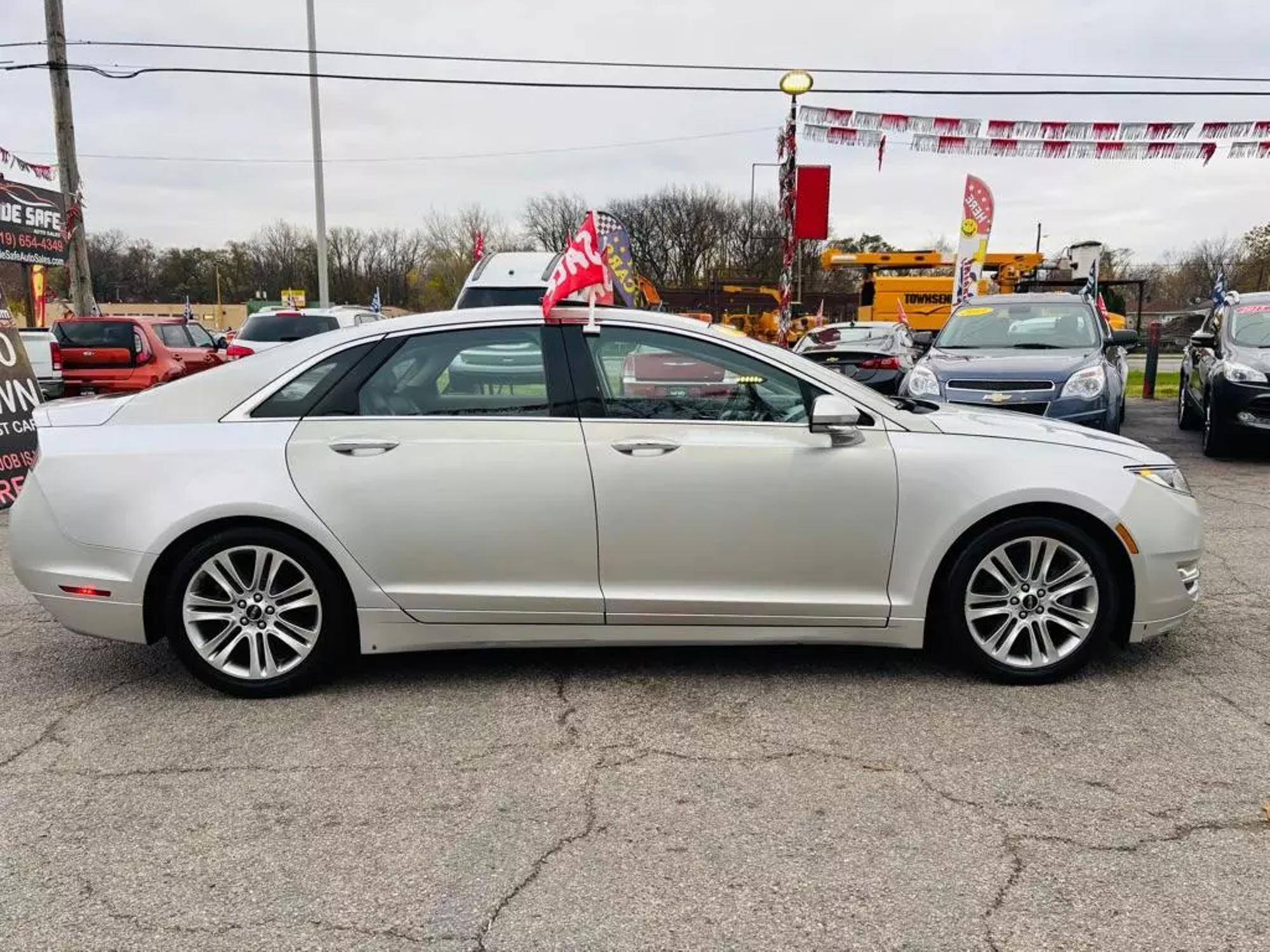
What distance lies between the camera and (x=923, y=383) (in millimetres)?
9117

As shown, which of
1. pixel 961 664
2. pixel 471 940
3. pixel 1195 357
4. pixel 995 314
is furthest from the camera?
pixel 1195 357

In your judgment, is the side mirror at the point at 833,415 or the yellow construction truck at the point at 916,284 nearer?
the side mirror at the point at 833,415

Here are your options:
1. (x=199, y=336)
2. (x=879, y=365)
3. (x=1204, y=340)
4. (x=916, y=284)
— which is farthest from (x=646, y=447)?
(x=916, y=284)

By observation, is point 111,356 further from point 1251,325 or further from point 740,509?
point 1251,325

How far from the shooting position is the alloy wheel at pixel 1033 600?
392 centimetres

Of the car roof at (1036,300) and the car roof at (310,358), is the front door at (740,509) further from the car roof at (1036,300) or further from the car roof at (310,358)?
the car roof at (1036,300)

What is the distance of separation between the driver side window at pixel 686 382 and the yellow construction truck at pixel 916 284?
21.5 metres

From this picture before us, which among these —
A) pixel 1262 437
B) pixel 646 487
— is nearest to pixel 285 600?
pixel 646 487

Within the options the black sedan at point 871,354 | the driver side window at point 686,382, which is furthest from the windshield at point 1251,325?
the driver side window at point 686,382

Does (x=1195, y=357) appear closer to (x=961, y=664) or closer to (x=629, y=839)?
(x=961, y=664)

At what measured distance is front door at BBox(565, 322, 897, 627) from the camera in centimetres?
382

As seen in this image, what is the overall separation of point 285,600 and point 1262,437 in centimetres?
966

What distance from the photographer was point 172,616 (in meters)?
3.88

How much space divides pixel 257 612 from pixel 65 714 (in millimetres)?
858
